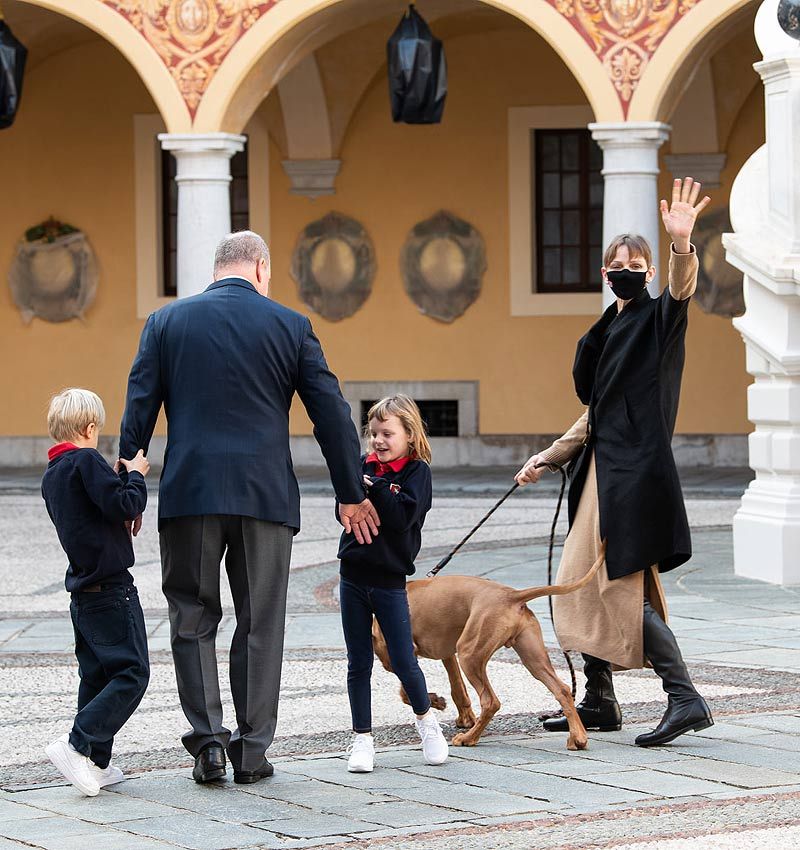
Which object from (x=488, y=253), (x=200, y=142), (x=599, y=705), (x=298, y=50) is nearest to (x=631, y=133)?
(x=298, y=50)

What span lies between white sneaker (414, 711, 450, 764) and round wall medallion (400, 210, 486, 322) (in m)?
13.7

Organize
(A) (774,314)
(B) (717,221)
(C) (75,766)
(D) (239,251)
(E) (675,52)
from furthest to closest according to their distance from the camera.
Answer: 1. (B) (717,221)
2. (E) (675,52)
3. (A) (774,314)
4. (D) (239,251)
5. (C) (75,766)

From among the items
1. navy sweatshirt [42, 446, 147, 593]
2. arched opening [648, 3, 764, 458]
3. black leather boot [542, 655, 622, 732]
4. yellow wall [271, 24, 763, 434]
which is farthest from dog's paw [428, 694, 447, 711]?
yellow wall [271, 24, 763, 434]

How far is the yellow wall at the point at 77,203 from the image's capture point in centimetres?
1955

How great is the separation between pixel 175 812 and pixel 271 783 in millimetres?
409

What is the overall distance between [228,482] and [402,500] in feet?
1.81

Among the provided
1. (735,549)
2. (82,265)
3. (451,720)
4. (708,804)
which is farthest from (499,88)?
(708,804)

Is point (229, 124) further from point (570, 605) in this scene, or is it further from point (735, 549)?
point (570, 605)

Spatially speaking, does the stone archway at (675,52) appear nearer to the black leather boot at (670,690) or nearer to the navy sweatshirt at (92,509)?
the black leather boot at (670,690)

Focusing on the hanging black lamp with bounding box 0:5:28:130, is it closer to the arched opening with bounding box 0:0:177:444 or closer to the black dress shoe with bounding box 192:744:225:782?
the arched opening with bounding box 0:0:177:444

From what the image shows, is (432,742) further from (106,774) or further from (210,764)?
(106,774)

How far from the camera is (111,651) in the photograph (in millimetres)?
5316

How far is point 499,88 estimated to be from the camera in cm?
1891

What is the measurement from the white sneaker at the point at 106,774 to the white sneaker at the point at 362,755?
2.15 ft
